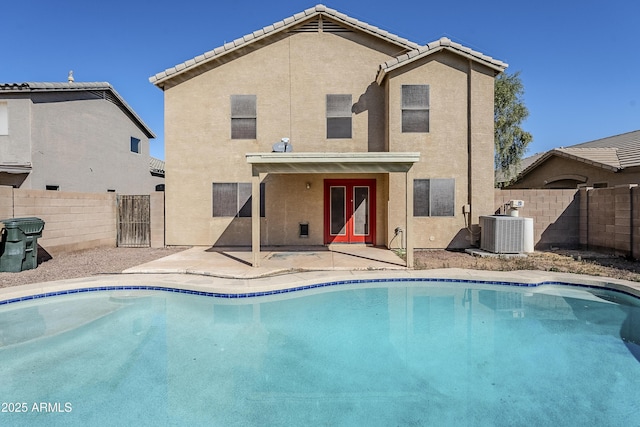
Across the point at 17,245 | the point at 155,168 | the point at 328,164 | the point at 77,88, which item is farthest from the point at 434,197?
the point at 155,168

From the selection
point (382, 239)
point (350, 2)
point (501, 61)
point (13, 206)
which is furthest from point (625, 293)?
point (13, 206)

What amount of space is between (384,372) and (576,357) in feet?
8.66

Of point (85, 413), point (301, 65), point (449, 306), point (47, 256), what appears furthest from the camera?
point (301, 65)

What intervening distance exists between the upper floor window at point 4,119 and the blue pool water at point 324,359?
1081 cm

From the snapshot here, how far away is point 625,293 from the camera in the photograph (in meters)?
6.58

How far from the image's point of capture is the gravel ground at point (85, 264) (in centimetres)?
738

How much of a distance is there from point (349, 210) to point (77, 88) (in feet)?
42.8

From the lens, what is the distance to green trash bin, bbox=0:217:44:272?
25.3ft

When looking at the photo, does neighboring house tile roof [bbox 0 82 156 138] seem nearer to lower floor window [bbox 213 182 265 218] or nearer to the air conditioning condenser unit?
lower floor window [bbox 213 182 265 218]

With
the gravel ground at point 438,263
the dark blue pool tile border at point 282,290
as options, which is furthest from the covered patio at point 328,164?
the gravel ground at point 438,263

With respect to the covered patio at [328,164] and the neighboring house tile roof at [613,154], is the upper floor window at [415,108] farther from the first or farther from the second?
the neighboring house tile roof at [613,154]

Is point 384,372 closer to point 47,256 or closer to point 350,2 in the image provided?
point 47,256

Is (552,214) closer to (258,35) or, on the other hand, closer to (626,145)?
(626,145)

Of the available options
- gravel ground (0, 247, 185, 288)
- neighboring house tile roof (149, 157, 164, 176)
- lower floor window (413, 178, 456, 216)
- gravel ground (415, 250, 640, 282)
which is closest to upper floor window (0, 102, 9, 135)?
gravel ground (0, 247, 185, 288)
